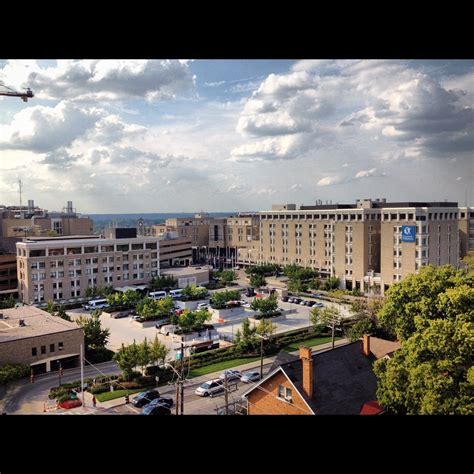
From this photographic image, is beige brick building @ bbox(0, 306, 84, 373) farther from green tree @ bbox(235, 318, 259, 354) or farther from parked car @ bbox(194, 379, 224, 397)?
green tree @ bbox(235, 318, 259, 354)

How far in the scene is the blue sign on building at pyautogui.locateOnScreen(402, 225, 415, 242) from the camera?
20.4 meters

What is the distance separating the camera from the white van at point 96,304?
18156 millimetres

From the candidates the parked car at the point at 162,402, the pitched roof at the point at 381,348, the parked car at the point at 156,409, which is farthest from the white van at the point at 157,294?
the pitched roof at the point at 381,348

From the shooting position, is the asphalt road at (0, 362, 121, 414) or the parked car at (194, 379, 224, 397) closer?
the asphalt road at (0, 362, 121, 414)

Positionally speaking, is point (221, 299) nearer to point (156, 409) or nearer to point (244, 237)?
point (156, 409)

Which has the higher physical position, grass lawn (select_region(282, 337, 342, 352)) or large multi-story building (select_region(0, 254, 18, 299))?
large multi-story building (select_region(0, 254, 18, 299))

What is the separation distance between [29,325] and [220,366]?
15.5ft

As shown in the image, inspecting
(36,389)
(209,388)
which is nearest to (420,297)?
(209,388)

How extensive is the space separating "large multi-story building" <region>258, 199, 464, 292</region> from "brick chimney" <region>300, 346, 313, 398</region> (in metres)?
12.5

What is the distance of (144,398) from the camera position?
9.13 metres

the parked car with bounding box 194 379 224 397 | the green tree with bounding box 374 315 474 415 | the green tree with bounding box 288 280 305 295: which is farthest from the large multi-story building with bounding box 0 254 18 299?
the green tree with bounding box 374 315 474 415

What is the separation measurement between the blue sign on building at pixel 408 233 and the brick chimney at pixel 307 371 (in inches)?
602
